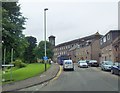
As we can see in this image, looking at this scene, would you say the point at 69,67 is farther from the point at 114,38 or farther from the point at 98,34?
the point at 98,34

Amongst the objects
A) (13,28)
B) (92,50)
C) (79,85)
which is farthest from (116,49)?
(92,50)

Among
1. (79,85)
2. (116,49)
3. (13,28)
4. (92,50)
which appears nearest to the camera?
(79,85)

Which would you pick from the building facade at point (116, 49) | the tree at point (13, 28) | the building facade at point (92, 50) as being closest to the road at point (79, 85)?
the tree at point (13, 28)

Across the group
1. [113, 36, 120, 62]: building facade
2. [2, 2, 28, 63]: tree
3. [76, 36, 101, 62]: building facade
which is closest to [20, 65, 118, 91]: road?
[2, 2, 28, 63]: tree

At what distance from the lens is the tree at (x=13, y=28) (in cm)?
2884

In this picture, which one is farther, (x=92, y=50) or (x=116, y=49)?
(x=92, y=50)

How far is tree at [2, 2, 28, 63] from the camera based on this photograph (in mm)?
28844

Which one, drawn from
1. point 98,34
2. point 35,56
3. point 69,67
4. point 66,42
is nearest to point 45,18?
point 69,67

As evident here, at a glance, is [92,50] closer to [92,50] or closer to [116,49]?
[92,50]

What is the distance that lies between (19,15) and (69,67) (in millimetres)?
16789

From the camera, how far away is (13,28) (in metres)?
29.6

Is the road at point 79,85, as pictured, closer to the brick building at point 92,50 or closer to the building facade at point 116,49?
the building facade at point 116,49

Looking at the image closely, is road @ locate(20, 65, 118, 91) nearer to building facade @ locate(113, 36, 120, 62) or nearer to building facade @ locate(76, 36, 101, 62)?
building facade @ locate(113, 36, 120, 62)

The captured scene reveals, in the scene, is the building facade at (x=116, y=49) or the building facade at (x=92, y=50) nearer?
the building facade at (x=116, y=49)
